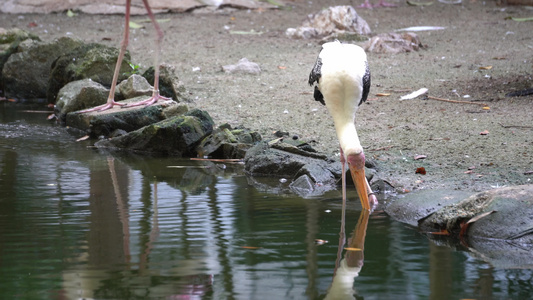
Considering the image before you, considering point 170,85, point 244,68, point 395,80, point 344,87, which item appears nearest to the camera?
point 344,87

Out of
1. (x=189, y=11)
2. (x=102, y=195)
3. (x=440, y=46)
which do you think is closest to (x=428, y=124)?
(x=102, y=195)

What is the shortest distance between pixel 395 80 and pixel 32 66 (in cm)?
408

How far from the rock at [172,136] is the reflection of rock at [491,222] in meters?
2.26

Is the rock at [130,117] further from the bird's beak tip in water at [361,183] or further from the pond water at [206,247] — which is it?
the bird's beak tip in water at [361,183]

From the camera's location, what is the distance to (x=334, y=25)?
1032 cm

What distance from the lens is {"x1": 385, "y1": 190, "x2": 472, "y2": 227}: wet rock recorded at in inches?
147

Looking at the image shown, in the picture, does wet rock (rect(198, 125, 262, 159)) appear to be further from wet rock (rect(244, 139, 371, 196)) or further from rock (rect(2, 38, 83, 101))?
rock (rect(2, 38, 83, 101))

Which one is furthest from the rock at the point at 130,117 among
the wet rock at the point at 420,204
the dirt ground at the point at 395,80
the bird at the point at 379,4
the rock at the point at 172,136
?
the bird at the point at 379,4

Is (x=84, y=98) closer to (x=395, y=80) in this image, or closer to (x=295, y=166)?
(x=295, y=166)

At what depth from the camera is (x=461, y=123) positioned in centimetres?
582

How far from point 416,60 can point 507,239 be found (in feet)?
18.4

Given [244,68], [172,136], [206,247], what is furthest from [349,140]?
[244,68]

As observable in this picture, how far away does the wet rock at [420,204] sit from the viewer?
147 inches

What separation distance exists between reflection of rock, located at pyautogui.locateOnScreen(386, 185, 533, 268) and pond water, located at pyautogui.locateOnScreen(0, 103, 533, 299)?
13cm
